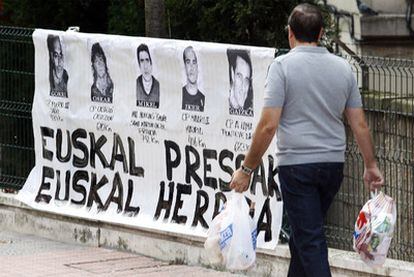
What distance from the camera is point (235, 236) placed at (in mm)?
6590

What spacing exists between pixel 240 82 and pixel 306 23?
2018 millimetres

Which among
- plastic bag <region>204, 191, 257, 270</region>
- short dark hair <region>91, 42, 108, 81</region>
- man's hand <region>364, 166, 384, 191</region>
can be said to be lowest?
plastic bag <region>204, 191, 257, 270</region>

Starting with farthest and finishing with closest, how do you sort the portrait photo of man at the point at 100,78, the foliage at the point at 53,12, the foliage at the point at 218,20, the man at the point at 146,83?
the foliage at the point at 53,12, the foliage at the point at 218,20, the portrait photo of man at the point at 100,78, the man at the point at 146,83

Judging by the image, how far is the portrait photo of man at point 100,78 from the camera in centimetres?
943

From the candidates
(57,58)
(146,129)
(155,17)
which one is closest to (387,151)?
(146,129)

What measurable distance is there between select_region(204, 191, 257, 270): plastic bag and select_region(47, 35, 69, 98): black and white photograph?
3514mm

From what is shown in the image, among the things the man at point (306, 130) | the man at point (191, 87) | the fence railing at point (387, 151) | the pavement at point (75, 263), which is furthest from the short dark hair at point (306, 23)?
the pavement at point (75, 263)

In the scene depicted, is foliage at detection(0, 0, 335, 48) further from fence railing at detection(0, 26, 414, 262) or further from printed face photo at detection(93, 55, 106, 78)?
fence railing at detection(0, 26, 414, 262)

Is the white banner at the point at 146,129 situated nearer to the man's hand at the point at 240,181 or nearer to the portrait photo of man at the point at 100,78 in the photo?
the portrait photo of man at the point at 100,78

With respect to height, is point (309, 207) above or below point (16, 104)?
below

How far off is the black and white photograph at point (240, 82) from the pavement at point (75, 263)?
130cm

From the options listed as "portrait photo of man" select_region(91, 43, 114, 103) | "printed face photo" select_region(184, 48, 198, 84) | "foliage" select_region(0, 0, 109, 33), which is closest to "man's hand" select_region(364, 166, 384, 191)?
"printed face photo" select_region(184, 48, 198, 84)

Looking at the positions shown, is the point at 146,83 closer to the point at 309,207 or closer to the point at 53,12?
the point at 309,207

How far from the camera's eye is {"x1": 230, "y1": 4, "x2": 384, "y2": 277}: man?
20.6ft
